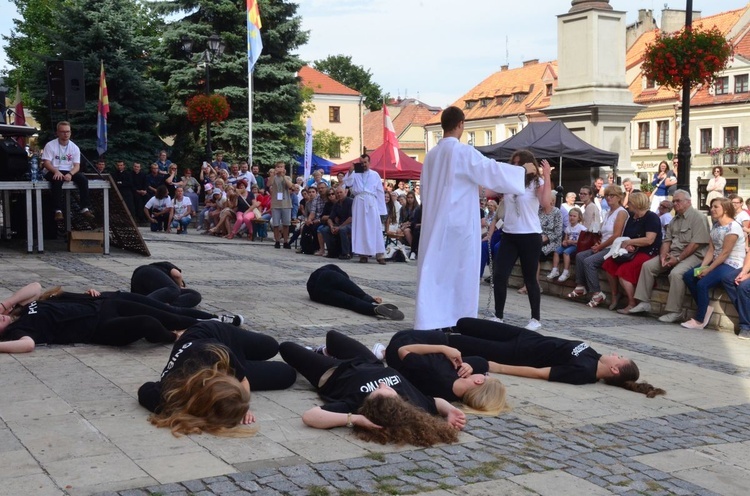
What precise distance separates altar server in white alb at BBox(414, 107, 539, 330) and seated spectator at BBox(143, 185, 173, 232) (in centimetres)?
1577

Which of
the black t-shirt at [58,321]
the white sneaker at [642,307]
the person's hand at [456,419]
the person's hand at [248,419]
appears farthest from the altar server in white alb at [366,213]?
the person's hand at [248,419]

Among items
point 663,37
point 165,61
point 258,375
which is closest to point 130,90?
point 165,61

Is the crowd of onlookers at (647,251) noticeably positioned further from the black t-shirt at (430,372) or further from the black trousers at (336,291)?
the black t-shirt at (430,372)

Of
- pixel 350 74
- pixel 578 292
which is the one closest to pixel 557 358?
pixel 578 292

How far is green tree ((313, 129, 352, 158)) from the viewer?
73.1m

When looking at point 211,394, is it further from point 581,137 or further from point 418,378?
point 581,137

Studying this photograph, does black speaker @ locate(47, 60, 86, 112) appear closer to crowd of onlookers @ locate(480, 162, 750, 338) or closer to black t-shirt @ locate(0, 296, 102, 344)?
crowd of onlookers @ locate(480, 162, 750, 338)

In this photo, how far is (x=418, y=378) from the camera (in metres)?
6.18

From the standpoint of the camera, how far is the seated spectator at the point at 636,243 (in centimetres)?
1222

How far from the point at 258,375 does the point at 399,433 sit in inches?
57.9

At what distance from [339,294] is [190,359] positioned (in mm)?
4899

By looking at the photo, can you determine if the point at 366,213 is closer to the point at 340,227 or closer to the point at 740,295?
the point at 340,227

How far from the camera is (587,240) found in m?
13.3

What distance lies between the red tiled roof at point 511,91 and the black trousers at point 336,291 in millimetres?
61190
